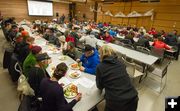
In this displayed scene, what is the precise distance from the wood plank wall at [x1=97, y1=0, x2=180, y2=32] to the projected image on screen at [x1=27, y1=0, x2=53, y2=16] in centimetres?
805

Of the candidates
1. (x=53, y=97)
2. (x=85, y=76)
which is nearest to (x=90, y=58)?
(x=85, y=76)

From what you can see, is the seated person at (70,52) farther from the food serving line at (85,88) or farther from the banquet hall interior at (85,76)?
the food serving line at (85,88)

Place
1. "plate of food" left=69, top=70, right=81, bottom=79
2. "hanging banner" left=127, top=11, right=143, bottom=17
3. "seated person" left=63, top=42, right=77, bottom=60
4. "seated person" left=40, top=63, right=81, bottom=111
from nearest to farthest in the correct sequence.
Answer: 1. "seated person" left=40, top=63, right=81, bottom=111
2. "plate of food" left=69, top=70, right=81, bottom=79
3. "seated person" left=63, top=42, right=77, bottom=60
4. "hanging banner" left=127, top=11, right=143, bottom=17

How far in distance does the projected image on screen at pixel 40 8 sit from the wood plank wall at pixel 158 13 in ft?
26.4

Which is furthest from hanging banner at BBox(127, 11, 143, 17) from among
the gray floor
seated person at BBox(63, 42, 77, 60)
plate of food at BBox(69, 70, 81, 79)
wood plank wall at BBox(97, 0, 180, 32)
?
plate of food at BBox(69, 70, 81, 79)

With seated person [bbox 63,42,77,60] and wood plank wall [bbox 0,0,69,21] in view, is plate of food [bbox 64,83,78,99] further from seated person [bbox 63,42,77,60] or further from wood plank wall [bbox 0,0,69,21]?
wood plank wall [bbox 0,0,69,21]

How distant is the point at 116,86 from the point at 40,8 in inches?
598

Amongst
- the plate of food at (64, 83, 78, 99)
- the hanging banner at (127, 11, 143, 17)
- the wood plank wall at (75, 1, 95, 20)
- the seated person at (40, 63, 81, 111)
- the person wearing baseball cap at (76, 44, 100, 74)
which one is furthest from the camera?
the wood plank wall at (75, 1, 95, 20)

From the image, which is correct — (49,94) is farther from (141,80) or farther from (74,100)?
(141,80)

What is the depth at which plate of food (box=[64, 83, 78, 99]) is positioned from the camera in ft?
5.38

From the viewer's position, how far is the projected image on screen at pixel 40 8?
13482 mm

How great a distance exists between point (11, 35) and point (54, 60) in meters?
3.25

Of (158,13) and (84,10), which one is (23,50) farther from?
(84,10)

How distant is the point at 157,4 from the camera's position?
8938 millimetres
